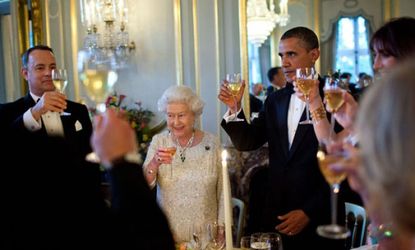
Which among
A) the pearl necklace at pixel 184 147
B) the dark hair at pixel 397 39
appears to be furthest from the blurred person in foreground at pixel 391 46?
the pearl necklace at pixel 184 147

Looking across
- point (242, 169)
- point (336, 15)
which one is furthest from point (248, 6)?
point (242, 169)

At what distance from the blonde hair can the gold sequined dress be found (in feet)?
6.11

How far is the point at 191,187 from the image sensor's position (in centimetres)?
272

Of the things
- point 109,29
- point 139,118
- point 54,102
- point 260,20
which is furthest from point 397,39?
point 109,29

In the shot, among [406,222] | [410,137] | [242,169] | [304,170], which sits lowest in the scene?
[242,169]

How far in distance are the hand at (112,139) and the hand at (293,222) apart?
159cm

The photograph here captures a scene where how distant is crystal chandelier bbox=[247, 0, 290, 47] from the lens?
3.93 m

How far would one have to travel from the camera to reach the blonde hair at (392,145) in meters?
0.78

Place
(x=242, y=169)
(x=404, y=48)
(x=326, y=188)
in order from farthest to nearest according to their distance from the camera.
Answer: (x=242, y=169), (x=326, y=188), (x=404, y=48)

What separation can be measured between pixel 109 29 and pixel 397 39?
3.21m

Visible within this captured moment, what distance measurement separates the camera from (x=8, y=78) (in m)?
5.16

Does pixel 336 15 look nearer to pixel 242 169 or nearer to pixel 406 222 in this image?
pixel 242 169

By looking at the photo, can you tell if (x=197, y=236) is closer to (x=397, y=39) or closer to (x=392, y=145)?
(x=397, y=39)

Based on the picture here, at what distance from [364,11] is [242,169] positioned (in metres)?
1.49
